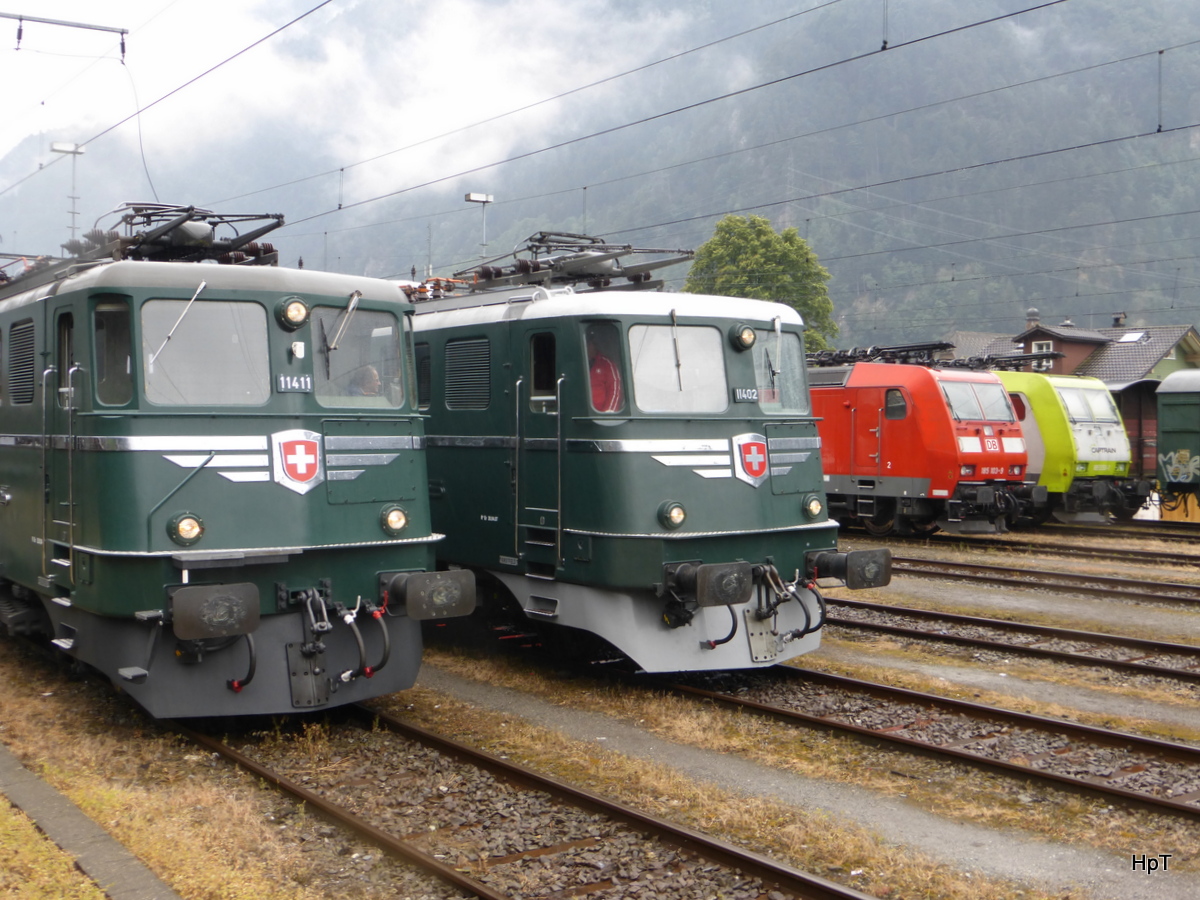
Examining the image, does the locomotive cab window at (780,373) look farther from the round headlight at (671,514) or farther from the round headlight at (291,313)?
the round headlight at (291,313)

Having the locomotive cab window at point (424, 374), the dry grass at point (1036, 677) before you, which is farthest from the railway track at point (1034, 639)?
the locomotive cab window at point (424, 374)

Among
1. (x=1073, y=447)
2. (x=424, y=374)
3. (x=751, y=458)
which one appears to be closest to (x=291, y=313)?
(x=424, y=374)

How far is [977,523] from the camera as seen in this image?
19672 mm

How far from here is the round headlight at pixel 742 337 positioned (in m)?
9.16

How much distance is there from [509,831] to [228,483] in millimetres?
2814

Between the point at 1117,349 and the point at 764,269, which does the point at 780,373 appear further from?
the point at 764,269

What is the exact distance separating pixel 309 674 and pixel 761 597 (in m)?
3.56

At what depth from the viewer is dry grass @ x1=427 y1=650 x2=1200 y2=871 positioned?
611 cm

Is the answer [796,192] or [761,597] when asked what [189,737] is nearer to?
[761,597]

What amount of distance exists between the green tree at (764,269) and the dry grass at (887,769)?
4540cm

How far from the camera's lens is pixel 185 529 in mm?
7012

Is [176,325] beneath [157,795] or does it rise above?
above

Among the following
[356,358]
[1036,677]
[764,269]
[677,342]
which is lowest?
[1036,677]

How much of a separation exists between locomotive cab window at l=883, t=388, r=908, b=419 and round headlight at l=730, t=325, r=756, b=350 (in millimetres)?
10693
